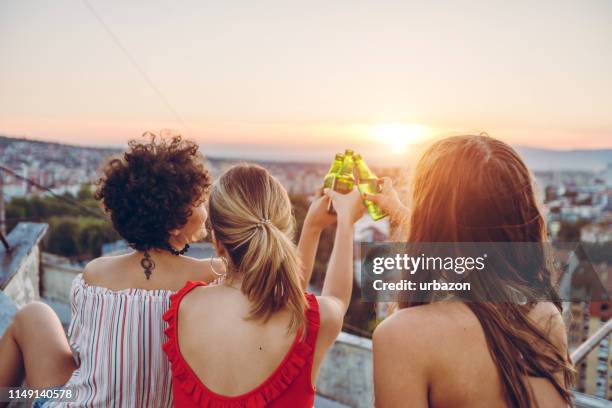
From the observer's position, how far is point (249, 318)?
135cm

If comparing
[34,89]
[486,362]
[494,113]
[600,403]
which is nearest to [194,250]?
[486,362]

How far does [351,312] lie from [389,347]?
2856 centimetres

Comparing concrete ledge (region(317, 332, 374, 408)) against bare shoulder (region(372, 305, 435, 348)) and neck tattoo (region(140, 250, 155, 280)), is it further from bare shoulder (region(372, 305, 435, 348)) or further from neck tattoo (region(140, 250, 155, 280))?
bare shoulder (region(372, 305, 435, 348))

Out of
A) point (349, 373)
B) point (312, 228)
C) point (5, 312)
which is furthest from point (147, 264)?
point (349, 373)

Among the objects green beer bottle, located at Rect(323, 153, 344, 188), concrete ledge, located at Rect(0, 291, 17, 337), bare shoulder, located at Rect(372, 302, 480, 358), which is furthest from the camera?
concrete ledge, located at Rect(0, 291, 17, 337)

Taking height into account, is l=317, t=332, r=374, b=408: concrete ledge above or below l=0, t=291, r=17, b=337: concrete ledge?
below

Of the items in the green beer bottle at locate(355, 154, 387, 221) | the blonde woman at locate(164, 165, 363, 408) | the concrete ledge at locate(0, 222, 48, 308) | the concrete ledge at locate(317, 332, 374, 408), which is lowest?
the concrete ledge at locate(317, 332, 374, 408)

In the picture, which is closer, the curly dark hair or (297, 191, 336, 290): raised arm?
the curly dark hair

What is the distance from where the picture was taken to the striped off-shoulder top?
60.8 inches

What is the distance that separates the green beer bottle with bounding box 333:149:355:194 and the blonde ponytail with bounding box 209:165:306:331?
434mm

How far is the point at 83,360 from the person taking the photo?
62.9 inches

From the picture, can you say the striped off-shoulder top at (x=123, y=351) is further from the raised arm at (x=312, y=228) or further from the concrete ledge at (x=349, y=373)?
the concrete ledge at (x=349, y=373)

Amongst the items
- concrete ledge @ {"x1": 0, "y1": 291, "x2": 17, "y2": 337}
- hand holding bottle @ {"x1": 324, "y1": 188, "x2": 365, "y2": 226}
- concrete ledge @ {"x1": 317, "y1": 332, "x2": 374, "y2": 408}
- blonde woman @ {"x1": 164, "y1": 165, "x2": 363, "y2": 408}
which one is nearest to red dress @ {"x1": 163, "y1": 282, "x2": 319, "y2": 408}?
blonde woman @ {"x1": 164, "y1": 165, "x2": 363, "y2": 408}

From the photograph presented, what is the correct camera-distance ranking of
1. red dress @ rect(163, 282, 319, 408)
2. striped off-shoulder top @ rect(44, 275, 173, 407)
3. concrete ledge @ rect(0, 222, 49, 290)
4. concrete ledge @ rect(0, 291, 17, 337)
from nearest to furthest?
red dress @ rect(163, 282, 319, 408), striped off-shoulder top @ rect(44, 275, 173, 407), concrete ledge @ rect(0, 291, 17, 337), concrete ledge @ rect(0, 222, 49, 290)
